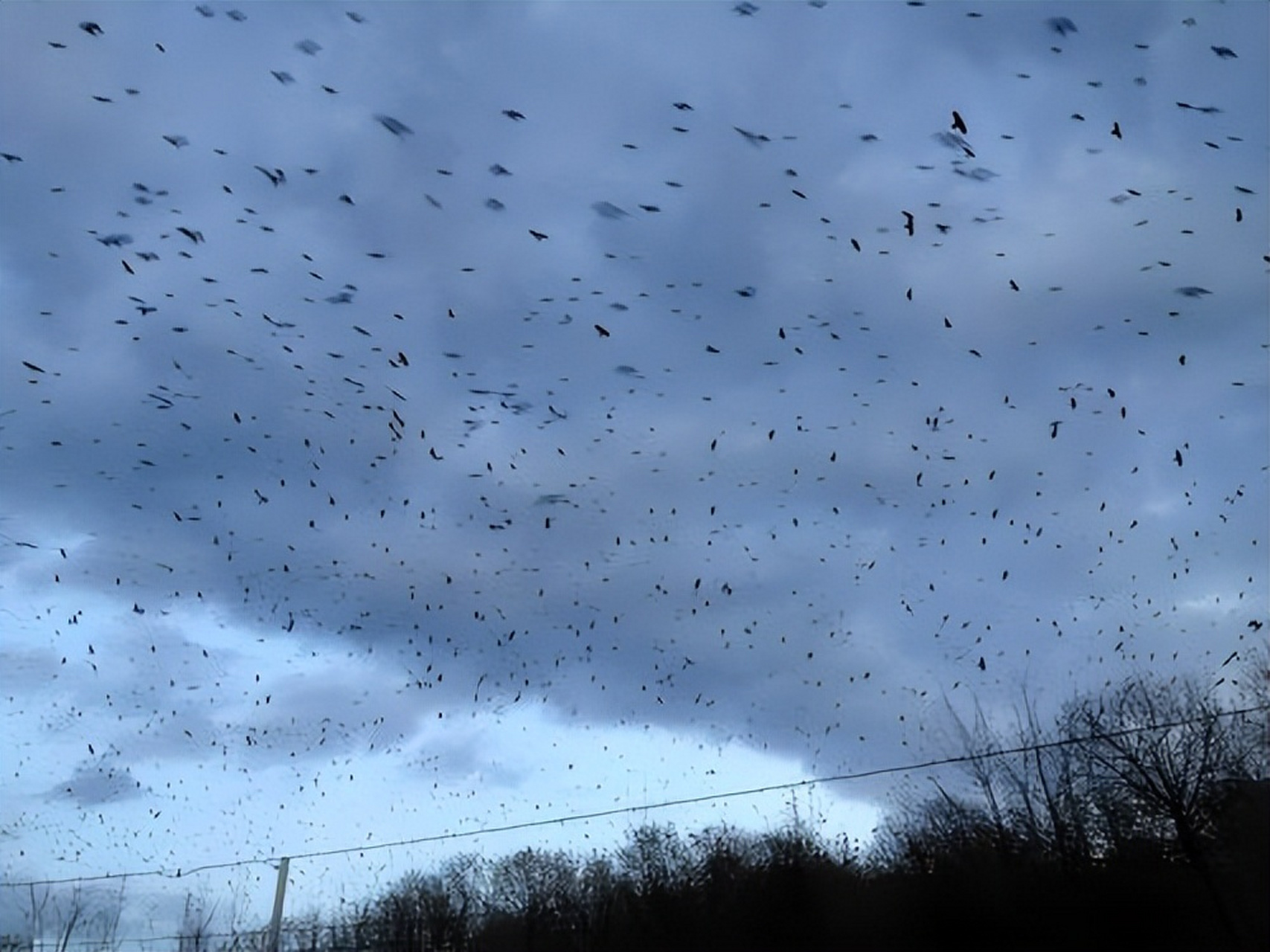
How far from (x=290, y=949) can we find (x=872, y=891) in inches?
1006

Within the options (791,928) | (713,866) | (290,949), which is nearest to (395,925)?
(290,949)

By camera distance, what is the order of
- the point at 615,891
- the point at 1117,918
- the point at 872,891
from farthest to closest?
the point at 615,891 < the point at 872,891 < the point at 1117,918

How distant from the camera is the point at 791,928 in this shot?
136ft

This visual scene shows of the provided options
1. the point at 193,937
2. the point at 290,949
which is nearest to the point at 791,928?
the point at 290,949

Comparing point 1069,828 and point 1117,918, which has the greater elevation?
point 1069,828

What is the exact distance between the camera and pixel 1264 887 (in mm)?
28891

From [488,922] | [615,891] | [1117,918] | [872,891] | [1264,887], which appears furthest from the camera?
[488,922]

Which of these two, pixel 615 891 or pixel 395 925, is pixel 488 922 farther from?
pixel 615 891

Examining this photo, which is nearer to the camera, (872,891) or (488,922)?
(872,891)

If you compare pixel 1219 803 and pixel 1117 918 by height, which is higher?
pixel 1219 803

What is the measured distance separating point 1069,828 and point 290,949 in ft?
111

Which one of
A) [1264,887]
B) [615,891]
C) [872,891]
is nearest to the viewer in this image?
[1264,887]

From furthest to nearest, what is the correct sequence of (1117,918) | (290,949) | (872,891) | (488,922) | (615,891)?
(488,922), (615,891), (290,949), (872,891), (1117,918)

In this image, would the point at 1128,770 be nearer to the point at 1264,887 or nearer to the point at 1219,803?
the point at 1219,803
